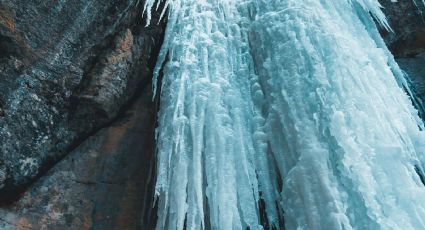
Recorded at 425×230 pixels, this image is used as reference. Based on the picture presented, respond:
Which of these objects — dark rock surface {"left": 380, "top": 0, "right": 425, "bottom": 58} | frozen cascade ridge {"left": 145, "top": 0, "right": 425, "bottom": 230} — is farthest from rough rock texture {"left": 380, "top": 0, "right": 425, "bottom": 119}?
frozen cascade ridge {"left": 145, "top": 0, "right": 425, "bottom": 230}

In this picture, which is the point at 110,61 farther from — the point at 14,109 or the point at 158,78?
the point at 14,109

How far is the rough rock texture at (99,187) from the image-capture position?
2.82 m

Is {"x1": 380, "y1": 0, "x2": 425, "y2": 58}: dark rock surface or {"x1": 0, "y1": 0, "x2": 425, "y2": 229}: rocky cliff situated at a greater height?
{"x1": 380, "y1": 0, "x2": 425, "y2": 58}: dark rock surface

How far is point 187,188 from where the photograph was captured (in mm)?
2623

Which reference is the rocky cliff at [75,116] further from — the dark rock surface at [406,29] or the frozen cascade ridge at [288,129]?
the dark rock surface at [406,29]

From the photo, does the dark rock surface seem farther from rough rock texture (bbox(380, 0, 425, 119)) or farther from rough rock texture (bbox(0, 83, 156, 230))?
rough rock texture (bbox(0, 83, 156, 230))

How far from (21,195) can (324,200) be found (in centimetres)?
195

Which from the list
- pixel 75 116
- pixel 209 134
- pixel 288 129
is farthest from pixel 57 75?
pixel 288 129

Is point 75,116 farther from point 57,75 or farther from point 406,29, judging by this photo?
point 406,29

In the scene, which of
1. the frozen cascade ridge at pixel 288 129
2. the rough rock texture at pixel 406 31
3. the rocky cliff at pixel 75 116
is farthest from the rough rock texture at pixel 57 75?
the rough rock texture at pixel 406 31

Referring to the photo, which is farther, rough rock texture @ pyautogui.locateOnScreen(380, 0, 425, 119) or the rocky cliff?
rough rock texture @ pyautogui.locateOnScreen(380, 0, 425, 119)

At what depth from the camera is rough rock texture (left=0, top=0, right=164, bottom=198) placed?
277 centimetres

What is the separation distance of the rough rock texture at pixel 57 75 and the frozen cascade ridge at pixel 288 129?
388 mm

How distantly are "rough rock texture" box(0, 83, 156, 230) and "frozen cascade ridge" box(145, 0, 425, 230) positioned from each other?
40 cm
